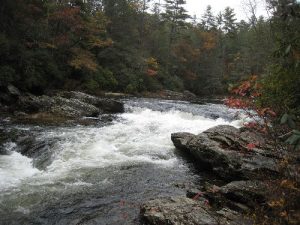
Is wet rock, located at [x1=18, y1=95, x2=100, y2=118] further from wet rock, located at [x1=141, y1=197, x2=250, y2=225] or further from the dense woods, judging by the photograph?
wet rock, located at [x1=141, y1=197, x2=250, y2=225]

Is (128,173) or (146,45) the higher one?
(146,45)

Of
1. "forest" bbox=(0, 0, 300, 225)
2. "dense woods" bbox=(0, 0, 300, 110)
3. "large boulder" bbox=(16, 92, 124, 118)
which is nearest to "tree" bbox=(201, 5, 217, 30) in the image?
"dense woods" bbox=(0, 0, 300, 110)

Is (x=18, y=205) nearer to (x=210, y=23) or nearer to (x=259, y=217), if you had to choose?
(x=259, y=217)

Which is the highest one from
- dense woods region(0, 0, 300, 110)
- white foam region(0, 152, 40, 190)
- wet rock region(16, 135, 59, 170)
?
dense woods region(0, 0, 300, 110)

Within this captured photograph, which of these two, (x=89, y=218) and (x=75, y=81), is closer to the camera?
(x=89, y=218)

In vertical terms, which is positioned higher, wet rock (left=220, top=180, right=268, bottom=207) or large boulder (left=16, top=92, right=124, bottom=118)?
large boulder (left=16, top=92, right=124, bottom=118)

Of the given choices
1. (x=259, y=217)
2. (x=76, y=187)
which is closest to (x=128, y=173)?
(x=76, y=187)

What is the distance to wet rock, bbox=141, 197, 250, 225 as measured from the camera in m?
5.90

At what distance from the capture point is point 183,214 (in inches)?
242

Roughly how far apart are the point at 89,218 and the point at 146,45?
112 ft

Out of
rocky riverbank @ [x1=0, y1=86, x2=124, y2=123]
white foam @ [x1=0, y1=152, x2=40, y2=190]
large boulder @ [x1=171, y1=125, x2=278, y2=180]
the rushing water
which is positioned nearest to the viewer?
the rushing water

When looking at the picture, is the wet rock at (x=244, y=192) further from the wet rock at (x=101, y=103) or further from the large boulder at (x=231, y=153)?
the wet rock at (x=101, y=103)

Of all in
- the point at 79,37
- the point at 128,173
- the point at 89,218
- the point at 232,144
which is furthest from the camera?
the point at 79,37

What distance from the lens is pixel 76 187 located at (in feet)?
26.9
